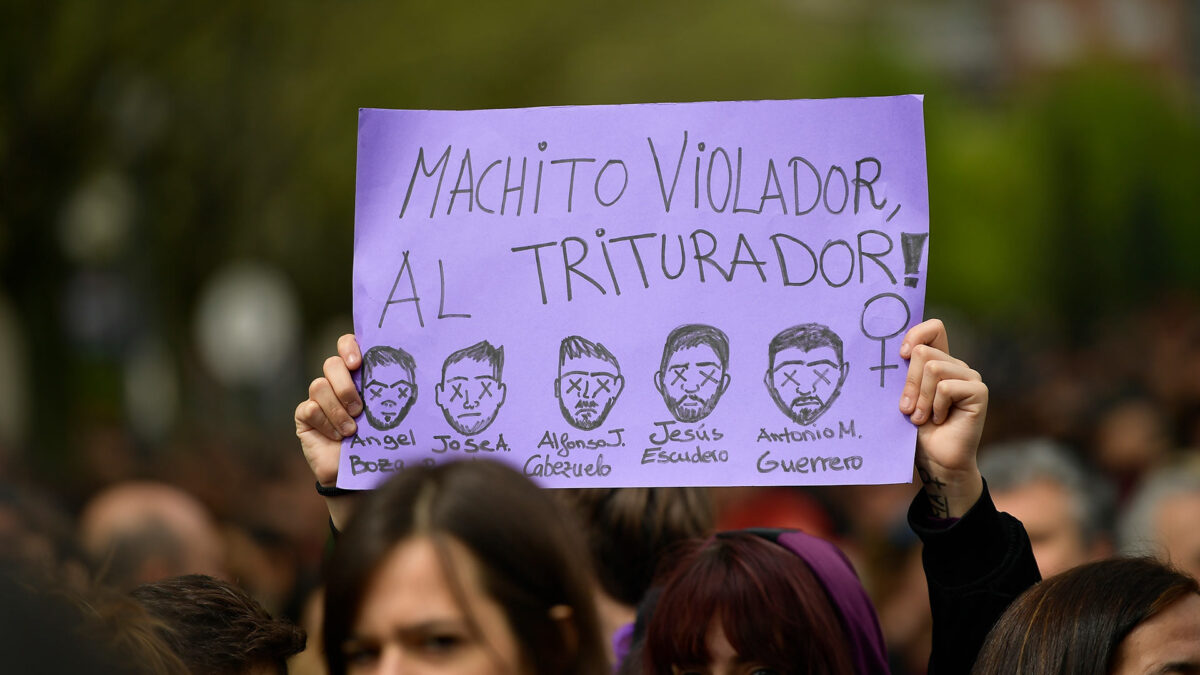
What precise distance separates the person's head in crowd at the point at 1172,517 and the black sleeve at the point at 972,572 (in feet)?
5.08

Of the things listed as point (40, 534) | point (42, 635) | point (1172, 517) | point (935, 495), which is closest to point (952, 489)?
point (935, 495)

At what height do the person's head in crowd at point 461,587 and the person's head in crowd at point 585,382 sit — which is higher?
the person's head in crowd at point 585,382

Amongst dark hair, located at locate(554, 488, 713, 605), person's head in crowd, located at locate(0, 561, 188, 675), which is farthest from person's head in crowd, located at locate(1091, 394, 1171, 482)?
person's head in crowd, located at locate(0, 561, 188, 675)

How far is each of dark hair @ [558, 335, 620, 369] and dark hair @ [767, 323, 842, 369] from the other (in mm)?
319

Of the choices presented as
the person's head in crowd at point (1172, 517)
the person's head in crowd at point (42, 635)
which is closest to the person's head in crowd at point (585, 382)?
the person's head in crowd at point (42, 635)

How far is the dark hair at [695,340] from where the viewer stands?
288cm

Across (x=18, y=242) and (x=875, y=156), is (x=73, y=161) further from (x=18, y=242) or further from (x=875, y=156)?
(x=875, y=156)

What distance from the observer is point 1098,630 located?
2.59 m

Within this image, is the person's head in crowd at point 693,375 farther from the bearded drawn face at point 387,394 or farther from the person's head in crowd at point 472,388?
the bearded drawn face at point 387,394

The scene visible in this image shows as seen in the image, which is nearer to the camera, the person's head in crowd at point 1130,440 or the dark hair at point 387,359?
the dark hair at point 387,359

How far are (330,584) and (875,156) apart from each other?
4.34 feet

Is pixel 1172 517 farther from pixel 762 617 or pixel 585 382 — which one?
pixel 585 382

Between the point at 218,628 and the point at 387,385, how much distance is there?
21.8 inches

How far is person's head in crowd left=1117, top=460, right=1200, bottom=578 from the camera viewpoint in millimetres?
4680
